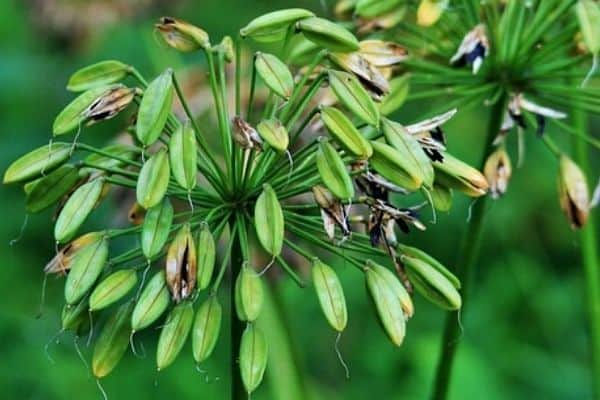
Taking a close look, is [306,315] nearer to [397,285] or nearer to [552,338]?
[552,338]

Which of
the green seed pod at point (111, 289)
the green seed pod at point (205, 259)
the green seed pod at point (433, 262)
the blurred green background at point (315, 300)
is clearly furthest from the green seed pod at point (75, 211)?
the blurred green background at point (315, 300)

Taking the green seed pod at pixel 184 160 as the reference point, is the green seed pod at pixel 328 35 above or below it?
above

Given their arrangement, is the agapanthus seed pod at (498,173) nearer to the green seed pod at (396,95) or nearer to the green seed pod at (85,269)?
the green seed pod at (396,95)

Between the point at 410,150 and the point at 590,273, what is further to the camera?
the point at 590,273

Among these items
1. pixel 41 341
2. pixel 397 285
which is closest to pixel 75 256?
pixel 397 285

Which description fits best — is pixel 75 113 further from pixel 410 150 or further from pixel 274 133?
pixel 410 150

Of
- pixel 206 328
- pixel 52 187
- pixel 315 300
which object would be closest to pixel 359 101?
pixel 206 328
